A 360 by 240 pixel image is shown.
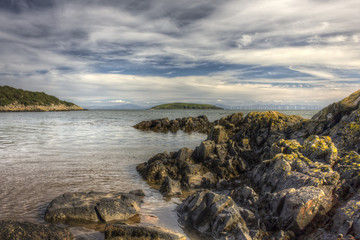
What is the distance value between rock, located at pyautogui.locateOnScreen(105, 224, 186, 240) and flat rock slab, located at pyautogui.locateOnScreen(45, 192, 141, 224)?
5.02 ft

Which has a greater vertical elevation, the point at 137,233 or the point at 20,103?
the point at 20,103

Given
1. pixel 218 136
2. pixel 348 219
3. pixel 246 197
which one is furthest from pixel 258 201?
pixel 218 136

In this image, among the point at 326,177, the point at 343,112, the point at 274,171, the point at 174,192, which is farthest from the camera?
the point at 343,112

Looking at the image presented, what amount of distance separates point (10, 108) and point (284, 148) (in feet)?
598

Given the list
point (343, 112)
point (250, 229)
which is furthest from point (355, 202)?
point (343, 112)

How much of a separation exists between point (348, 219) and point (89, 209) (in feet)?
28.0

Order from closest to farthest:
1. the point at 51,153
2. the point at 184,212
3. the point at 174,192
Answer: the point at 184,212 < the point at 174,192 < the point at 51,153

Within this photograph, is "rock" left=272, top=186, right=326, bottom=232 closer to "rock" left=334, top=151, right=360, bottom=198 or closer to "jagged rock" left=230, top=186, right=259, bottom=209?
"rock" left=334, top=151, right=360, bottom=198

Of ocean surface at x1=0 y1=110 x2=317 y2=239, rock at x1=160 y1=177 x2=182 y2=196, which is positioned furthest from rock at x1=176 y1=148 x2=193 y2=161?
rock at x1=160 y1=177 x2=182 y2=196

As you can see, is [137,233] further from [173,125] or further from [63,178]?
[173,125]

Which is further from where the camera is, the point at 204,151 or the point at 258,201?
the point at 204,151

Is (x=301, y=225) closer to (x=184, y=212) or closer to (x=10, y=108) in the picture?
(x=184, y=212)

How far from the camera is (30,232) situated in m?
6.76

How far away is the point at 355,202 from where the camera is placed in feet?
22.3
